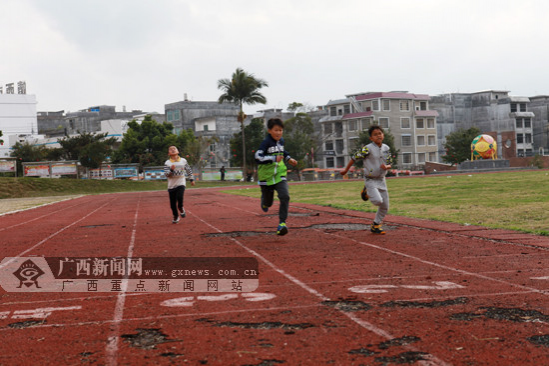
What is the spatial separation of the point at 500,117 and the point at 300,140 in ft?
122

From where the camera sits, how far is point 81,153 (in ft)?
185

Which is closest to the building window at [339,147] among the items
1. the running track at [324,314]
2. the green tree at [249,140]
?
the green tree at [249,140]

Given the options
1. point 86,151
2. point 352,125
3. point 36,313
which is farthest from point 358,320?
point 352,125

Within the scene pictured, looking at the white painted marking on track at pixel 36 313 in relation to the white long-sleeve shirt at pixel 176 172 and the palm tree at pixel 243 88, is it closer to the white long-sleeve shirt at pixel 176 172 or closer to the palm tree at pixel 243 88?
the white long-sleeve shirt at pixel 176 172

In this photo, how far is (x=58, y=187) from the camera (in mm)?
43375

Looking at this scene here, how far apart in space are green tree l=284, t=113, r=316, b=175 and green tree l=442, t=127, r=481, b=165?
18366 millimetres

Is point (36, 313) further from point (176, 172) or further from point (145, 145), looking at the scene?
point (145, 145)

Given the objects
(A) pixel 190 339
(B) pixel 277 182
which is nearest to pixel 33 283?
(A) pixel 190 339

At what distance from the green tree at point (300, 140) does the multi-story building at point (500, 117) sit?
24.5 metres

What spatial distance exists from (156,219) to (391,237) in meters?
6.76

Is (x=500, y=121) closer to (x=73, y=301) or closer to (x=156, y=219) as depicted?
(x=156, y=219)

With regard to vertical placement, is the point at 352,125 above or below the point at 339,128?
above

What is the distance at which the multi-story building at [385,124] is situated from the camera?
3219 inches

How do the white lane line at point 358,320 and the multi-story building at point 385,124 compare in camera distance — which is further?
the multi-story building at point 385,124
